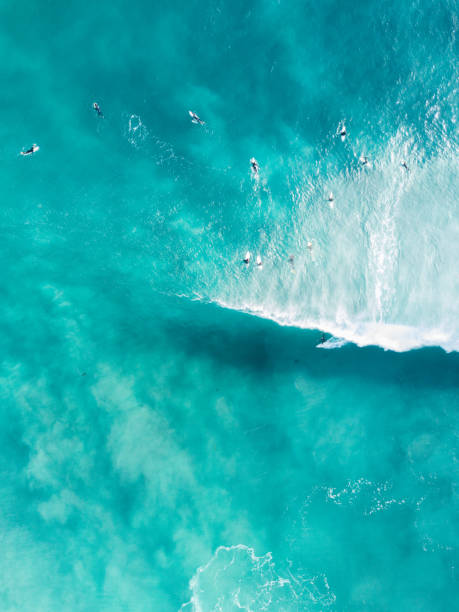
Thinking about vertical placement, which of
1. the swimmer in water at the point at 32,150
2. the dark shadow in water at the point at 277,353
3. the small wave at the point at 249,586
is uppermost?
the swimmer in water at the point at 32,150

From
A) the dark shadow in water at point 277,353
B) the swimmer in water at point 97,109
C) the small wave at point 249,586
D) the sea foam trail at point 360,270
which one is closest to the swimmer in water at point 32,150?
the swimmer in water at point 97,109

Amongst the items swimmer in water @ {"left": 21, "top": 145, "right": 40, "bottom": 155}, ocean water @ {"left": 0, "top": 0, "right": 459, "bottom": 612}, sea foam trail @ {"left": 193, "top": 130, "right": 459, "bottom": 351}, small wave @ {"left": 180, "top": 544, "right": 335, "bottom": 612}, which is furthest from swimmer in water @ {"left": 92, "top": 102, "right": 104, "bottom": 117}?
small wave @ {"left": 180, "top": 544, "right": 335, "bottom": 612}

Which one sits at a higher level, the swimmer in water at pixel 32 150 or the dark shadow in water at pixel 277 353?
the swimmer in water at pixel 32 150

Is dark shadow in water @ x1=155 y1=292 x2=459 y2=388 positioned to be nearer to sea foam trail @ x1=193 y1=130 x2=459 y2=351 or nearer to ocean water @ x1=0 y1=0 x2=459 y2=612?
ocean water @ x1=0 y1=0 x2=459 y2=612

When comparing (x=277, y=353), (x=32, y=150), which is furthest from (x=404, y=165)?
→ (x=32, y=150)

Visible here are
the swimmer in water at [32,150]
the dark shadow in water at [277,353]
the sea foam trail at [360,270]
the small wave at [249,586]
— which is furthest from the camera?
the dark shadow in water at [277,353]

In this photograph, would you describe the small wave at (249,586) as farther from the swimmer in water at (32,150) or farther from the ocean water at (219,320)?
the swimmer in water at (32,150)

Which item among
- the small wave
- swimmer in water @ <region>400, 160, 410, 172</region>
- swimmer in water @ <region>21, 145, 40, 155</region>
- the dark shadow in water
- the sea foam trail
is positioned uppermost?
swimmer in water @ <region>400, 160, 410, 172</region>

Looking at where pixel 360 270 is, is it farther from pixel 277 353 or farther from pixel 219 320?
pixel 219 320
